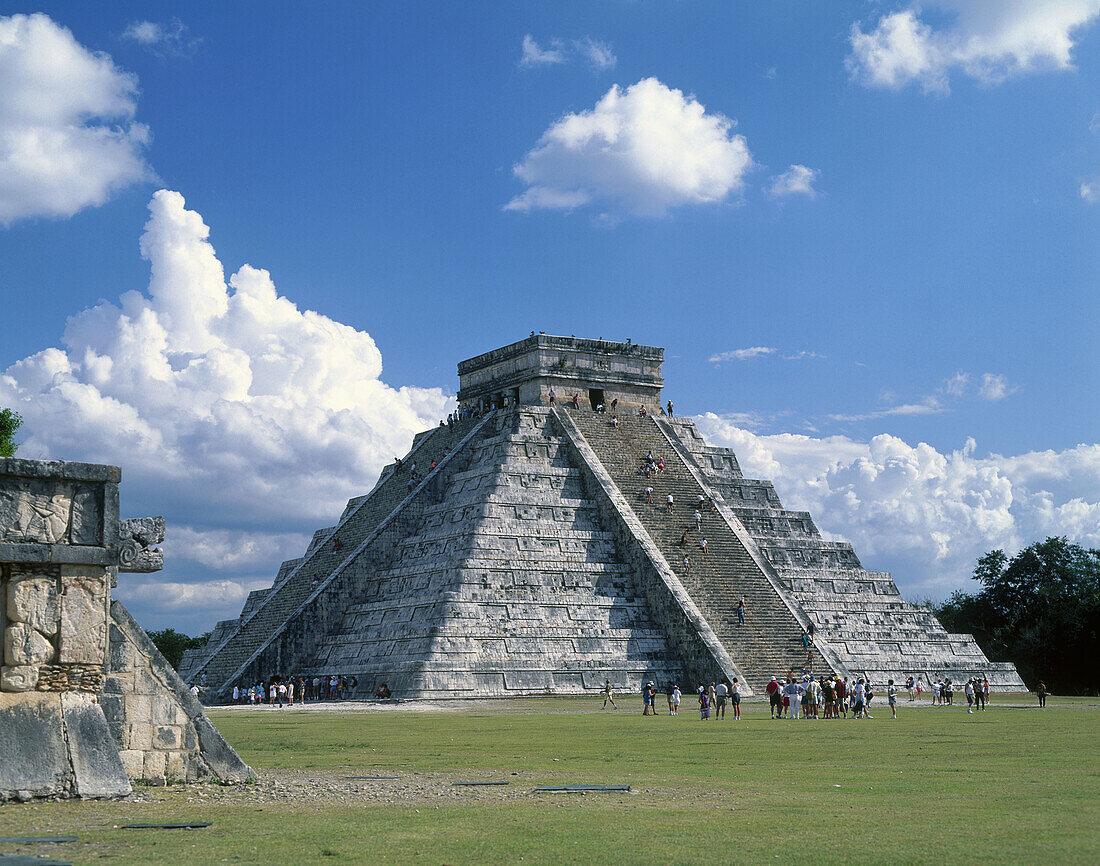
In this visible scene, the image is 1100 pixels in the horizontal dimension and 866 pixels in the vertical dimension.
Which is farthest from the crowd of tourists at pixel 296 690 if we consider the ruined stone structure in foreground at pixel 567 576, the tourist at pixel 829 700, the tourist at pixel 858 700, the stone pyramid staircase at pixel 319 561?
the tourist at pixel 858 700

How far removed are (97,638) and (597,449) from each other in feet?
99.5

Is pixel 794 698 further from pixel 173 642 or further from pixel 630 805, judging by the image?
pixel 173 642

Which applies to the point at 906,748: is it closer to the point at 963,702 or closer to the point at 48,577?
the point at 48,577

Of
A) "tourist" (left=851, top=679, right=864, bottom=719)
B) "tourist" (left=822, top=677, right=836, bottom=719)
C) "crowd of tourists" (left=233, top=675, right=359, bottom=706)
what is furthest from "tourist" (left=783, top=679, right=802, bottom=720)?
"crowd of tourists" (left=233, top=675, right=359, bottom=706)

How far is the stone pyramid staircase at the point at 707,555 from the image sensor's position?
34.2 metres

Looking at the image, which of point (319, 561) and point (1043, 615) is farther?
point (1043, 615)

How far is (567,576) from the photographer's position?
35.4 meters

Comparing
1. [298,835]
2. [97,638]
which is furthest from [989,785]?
[97,638]

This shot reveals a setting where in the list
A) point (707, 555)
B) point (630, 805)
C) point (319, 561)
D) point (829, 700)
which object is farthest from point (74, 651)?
point (319, 561)

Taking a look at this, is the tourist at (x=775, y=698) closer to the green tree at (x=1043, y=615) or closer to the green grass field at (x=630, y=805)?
the green grass field at (x=630, y=805)

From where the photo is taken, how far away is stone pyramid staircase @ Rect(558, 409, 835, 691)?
3425cm

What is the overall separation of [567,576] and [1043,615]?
84.5 feet

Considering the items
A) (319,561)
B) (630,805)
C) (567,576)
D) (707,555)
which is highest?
(319,561)

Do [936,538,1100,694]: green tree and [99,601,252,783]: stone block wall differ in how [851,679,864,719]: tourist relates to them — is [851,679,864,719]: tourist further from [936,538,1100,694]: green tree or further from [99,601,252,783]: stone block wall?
[936,538,1100,694]: green tree
